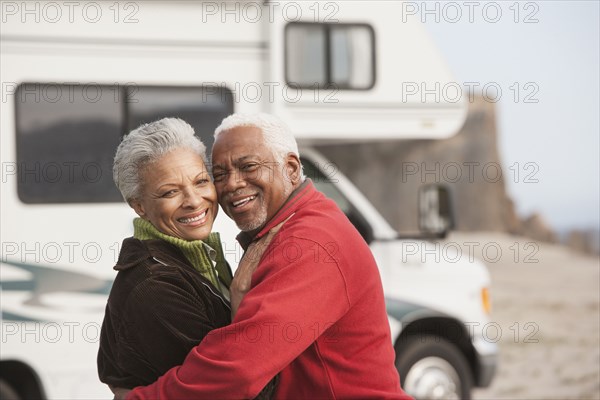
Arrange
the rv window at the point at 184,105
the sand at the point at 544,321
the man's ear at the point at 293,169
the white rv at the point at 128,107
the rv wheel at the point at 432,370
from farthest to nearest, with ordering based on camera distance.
Answer: the sand at the point at 544,321 → the rv wheel at the point at 432,370 → the rv window at the point at 184,105 → the white rv at the point at 128,107 → the man's ear at the point at 293,169

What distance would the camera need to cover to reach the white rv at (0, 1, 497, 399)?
453 centimetres

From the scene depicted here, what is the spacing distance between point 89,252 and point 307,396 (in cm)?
272

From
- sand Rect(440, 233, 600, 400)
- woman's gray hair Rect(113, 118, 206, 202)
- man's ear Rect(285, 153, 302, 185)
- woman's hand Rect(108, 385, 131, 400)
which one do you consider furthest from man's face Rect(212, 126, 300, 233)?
sand Rect(440, 233, 600, 400)

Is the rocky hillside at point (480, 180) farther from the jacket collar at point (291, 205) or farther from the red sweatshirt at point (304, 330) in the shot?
the red sweatshirt at point (304, 330)

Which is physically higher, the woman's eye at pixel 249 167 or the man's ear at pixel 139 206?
the woman's eye at pixel 249 167

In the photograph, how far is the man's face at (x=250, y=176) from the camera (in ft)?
7.57

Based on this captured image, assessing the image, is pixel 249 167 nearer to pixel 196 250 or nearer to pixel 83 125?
pixel 196 250

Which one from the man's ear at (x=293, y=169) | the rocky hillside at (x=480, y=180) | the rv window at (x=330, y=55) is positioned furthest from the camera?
the rocky hillside at (x=480, y=180)

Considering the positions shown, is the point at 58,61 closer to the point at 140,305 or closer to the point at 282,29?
the point at 282,29

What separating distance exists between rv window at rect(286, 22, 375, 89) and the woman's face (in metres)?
2.70

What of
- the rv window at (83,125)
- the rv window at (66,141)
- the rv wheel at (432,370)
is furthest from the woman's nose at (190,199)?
the rv wheel at (432,370)

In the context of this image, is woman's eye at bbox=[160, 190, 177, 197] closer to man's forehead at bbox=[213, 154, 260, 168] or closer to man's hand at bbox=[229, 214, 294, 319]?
man's forehead at bbox=[213, 154, 260, 168]

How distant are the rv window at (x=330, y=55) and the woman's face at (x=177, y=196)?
106 inches

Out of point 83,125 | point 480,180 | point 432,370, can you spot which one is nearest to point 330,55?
point 83,125
